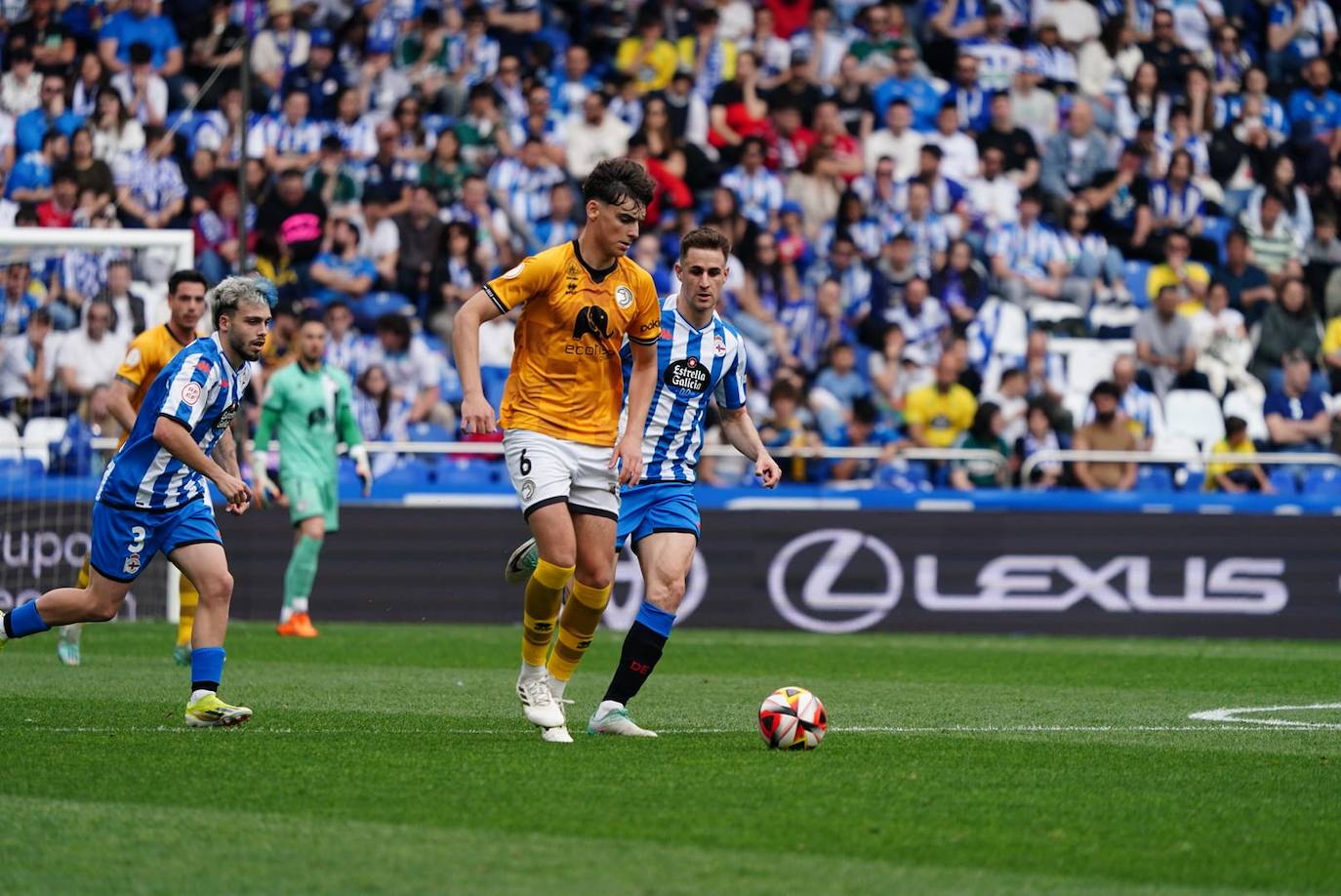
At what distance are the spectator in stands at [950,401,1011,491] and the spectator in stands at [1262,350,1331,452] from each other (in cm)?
291

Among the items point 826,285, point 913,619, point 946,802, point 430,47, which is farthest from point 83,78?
point 946,802

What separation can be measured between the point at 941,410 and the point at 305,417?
20.9 feet

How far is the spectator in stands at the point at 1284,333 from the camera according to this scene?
2042 cm

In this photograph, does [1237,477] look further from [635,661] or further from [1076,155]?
[635,661]

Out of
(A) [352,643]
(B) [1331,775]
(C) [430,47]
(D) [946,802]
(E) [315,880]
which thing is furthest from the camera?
(C) [430,47]

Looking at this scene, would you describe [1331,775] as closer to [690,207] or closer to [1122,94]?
[690,207]

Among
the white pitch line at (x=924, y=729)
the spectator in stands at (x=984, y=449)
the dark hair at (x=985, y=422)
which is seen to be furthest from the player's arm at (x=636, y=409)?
the dark hair at (x=985, y=422)

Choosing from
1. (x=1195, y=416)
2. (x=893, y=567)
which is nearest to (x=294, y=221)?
(x=893, y=567)

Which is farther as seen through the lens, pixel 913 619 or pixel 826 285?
pixel 826 285

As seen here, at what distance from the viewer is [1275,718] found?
9945mm

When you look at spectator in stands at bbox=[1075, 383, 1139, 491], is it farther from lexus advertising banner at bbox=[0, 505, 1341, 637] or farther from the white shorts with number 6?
the white shorts with number 6

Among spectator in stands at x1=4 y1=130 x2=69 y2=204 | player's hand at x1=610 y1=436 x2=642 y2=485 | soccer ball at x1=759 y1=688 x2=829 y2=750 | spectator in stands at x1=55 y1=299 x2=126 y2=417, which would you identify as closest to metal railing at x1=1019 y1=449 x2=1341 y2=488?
spectator in stands at x1=55 y1=299 x2=126 y2=417

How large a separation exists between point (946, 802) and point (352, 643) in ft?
29.8

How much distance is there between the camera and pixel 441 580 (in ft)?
57.6
